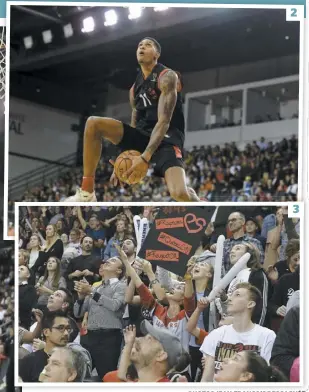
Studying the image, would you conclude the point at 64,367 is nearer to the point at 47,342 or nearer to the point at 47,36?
the point at 47,342

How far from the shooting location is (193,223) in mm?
3055

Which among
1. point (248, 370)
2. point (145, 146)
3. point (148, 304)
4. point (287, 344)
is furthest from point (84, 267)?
point (287, 344)

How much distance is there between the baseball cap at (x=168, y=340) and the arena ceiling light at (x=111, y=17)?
1.41 metres

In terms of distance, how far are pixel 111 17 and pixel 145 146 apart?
631 mm

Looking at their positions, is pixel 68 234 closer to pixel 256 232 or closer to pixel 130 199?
pixel 130 199

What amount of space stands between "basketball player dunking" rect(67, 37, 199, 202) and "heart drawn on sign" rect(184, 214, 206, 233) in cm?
9

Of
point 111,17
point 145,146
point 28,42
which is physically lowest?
point 145,146

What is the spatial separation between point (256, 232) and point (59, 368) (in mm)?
1112

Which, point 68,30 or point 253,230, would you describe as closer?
point 253,230

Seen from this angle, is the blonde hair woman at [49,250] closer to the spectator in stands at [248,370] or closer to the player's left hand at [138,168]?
the player's left hand at [138,168]

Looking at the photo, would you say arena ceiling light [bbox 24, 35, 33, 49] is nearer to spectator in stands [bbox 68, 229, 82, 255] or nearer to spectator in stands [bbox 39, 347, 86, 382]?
spectator in stands [bbox 68, 229, 82, 255]

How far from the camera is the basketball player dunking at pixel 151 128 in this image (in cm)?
308

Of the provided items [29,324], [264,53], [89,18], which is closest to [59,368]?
[29,324]

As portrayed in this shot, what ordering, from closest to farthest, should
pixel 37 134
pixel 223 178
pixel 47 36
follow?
pixel 47 36 < pixel 37 134 < pixel 223 178
